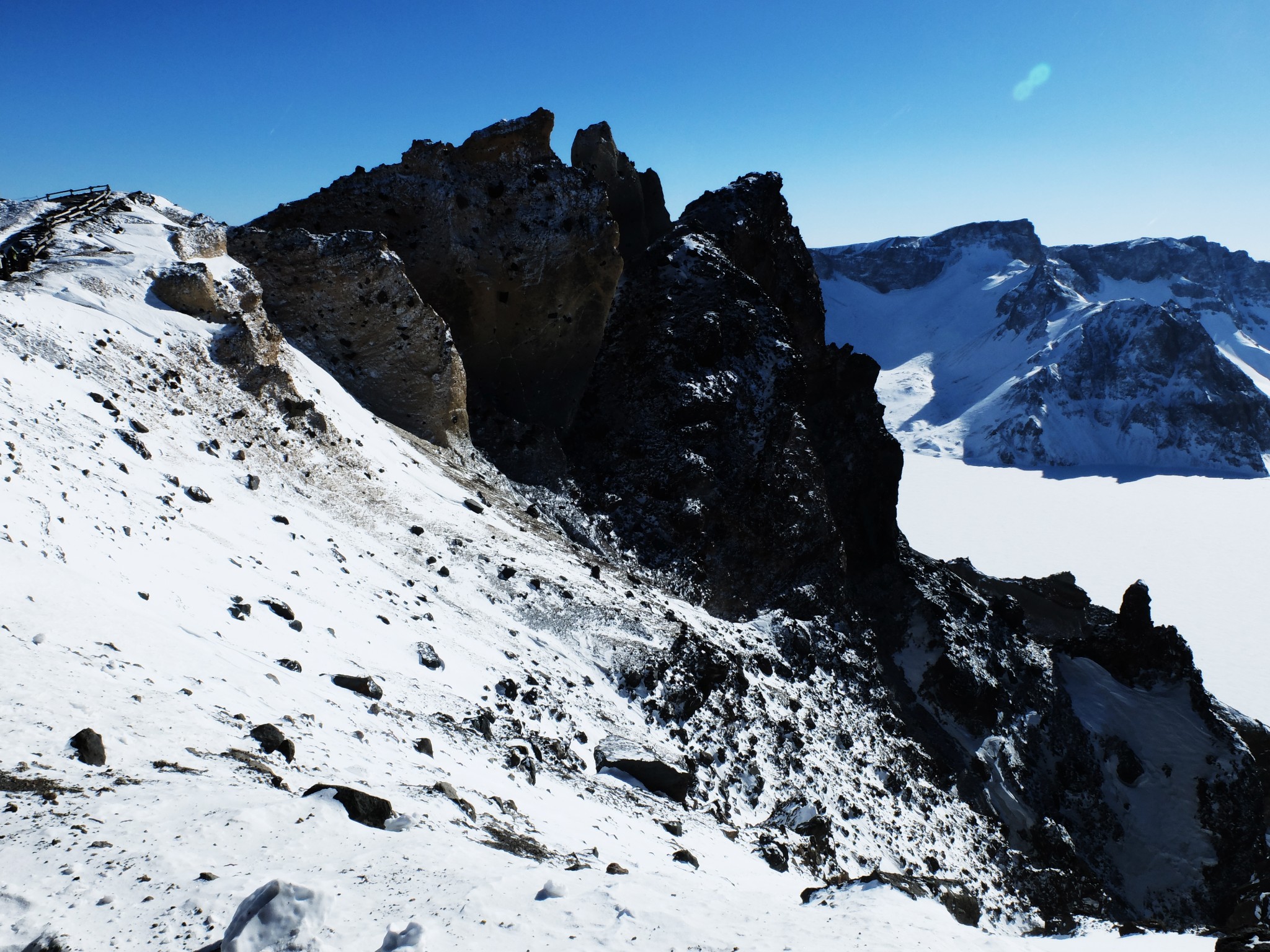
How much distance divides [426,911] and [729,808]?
31.3 ft

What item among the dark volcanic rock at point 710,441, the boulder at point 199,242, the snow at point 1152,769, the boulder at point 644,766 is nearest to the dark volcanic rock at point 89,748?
the boulder at point 644,766

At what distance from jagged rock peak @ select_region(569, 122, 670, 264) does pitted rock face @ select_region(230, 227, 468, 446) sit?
1415cm

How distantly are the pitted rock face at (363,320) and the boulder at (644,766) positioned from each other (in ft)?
35.9

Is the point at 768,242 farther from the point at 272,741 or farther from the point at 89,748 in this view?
the point at 89,748

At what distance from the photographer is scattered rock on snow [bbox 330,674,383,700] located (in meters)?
10.3

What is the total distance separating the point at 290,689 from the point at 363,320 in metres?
13.1

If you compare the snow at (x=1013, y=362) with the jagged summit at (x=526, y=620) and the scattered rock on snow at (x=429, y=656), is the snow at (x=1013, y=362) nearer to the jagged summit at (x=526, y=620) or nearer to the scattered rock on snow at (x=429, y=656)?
the jagged summit at (x=526, y=620)

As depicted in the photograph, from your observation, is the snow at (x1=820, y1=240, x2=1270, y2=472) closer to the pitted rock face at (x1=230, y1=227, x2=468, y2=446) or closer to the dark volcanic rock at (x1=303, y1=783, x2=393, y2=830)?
the pitted rock face at (x1=230, y1=227, x2=468, y2=446)

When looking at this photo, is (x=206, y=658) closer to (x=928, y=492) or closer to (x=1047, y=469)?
(x=928, y=492)

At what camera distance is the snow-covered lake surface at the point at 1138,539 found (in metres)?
60.9

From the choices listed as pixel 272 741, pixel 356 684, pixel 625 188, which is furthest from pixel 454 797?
pixel 625 188

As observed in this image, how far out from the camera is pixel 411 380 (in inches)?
836

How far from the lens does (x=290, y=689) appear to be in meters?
9.39

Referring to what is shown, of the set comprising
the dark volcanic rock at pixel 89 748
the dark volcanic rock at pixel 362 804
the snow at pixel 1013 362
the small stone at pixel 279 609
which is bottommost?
the dark volcanic rock at pixel 362 804
